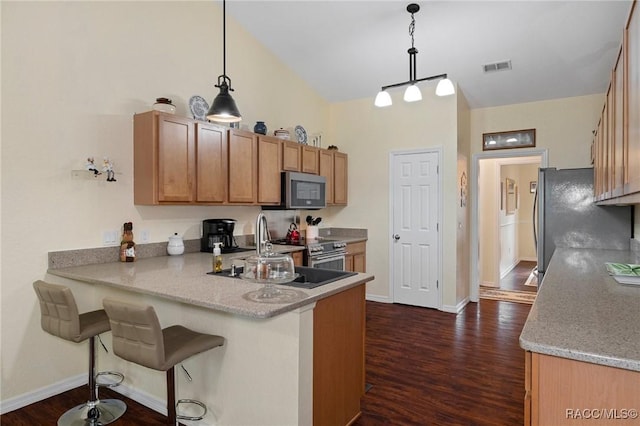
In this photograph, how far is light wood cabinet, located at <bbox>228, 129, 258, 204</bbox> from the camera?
3607 mm

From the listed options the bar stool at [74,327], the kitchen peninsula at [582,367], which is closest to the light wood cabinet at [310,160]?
the bar stool at [74,327]

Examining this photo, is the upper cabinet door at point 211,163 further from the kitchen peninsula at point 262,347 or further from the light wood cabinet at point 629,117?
the light wood cabinet at point 629,117

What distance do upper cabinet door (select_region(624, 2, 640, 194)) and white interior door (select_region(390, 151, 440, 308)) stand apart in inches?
126

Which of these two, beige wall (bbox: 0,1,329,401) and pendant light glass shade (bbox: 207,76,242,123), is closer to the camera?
beige wall (bbox: 0,1,329,401)

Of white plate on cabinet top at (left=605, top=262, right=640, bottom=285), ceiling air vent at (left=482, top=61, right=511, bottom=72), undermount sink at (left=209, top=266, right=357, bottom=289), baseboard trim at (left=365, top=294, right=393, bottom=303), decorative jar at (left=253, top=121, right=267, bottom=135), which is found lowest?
baseboard trim at (left=365, top=294, right=393, bottom=303)

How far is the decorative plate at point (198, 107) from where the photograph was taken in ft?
11.5

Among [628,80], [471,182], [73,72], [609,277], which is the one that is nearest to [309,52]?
[73,72]

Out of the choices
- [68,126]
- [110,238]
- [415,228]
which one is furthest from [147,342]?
[415,228]

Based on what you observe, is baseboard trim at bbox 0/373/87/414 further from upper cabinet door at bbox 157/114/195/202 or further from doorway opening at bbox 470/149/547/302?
doorway opening at bbox 470/149/547/302

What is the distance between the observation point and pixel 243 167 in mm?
3723

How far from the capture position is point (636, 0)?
1433 millimetres

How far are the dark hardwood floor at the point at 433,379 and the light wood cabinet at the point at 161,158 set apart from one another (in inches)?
61.0

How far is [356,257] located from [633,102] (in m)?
3.82

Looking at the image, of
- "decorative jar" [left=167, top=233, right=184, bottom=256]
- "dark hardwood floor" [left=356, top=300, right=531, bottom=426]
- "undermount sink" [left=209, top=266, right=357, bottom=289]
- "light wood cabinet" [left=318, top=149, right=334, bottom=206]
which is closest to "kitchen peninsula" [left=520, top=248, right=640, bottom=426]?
"undermount sink" [left=209, top=266, right=357, bottom=289]
